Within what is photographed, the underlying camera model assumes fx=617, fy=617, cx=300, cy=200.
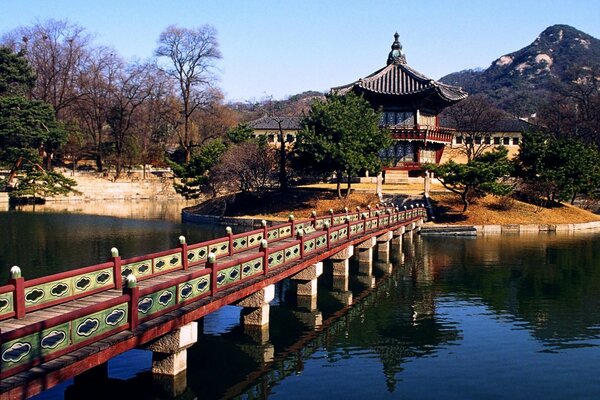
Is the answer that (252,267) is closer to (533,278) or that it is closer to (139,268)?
(139,268)

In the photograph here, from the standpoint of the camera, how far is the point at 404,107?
63.5m

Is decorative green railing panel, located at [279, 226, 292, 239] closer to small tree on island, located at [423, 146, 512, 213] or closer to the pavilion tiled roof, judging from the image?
small tree on island, located at [423, 146, 512, 213]

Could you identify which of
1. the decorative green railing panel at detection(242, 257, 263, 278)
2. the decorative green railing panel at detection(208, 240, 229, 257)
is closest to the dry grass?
the decorative green railing panel at detection(208, 240, 229, 257)

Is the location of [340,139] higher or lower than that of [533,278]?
higher

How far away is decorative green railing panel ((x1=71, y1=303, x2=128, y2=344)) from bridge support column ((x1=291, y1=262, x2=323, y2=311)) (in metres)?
11.8

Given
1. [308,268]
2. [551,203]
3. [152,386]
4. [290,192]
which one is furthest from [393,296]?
[551,203]

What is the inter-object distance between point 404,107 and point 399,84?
240 cm

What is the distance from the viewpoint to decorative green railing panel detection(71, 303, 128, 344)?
36.6 feet

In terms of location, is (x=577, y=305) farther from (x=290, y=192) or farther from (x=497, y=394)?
(x=290, y=192)

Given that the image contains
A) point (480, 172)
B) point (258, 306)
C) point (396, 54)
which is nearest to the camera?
point (258, 306)

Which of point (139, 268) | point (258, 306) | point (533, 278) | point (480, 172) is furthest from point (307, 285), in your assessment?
point (480, 172)

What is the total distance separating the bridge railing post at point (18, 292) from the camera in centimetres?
1284

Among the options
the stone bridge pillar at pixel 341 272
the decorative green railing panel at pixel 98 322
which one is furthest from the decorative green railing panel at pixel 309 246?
the decorative green railing panel at pixel 98 322

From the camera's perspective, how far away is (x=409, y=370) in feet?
54.1
